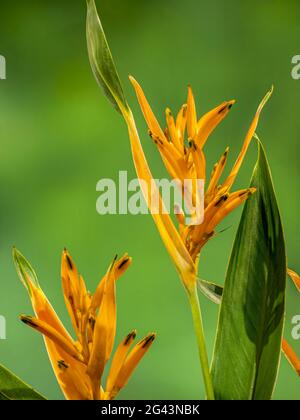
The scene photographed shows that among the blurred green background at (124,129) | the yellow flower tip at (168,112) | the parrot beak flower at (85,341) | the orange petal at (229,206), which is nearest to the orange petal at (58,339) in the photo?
the parrot beak flower at (85,341)

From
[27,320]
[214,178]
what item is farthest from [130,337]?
[214,178]

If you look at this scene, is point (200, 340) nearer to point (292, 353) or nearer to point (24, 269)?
point (292, 353)

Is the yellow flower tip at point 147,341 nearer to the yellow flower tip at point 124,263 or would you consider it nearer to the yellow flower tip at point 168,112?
the yellow flower tip at point 124,263

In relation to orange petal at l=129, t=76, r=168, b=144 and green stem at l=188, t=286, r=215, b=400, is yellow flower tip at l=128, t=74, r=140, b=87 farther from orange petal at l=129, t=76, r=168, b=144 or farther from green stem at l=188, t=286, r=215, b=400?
green stem at l=188, t=286, r=215, b=400

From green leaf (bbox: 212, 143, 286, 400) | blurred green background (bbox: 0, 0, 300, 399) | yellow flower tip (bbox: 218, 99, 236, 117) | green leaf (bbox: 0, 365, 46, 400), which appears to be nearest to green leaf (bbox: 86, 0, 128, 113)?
blurred green background (bbox: 0, 0, 300, 399)

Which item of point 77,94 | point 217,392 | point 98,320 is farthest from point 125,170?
point 217,392
